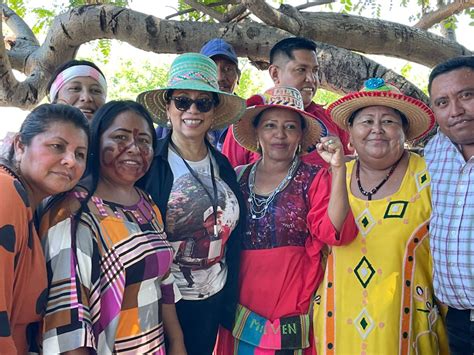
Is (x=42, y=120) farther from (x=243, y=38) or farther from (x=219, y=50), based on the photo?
(x=243, y=38)

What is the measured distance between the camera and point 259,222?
9.95 ft

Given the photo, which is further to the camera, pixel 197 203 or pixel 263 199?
pixel 263 199

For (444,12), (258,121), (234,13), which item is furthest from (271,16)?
(444,12)

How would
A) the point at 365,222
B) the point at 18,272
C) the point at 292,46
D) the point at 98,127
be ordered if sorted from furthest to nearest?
1. the point at 292,46
2. the point at 365,222
3. the point at 98,127
4. the point at 18,272

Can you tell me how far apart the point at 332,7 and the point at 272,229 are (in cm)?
484

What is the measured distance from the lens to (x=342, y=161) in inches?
110

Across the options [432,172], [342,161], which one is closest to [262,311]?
[342,161]

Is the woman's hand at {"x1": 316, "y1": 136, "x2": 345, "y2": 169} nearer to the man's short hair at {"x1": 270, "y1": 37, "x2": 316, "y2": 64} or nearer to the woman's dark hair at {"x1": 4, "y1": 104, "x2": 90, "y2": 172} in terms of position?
the woman's dark hair at {"x1": 4, "y1": 104, "x2": 90, "y2": 172}

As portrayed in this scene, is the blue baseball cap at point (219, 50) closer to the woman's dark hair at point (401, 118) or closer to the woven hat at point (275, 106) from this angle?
the woven hat at point (275, 106)

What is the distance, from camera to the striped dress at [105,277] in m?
2.15

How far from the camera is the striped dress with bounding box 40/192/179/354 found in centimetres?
215

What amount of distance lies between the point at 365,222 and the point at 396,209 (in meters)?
0.18

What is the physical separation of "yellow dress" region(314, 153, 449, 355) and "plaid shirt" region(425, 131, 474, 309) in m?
0.09

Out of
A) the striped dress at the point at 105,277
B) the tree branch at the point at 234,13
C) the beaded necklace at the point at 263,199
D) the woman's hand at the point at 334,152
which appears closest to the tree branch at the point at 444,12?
the tree branch at the point at 234,13
